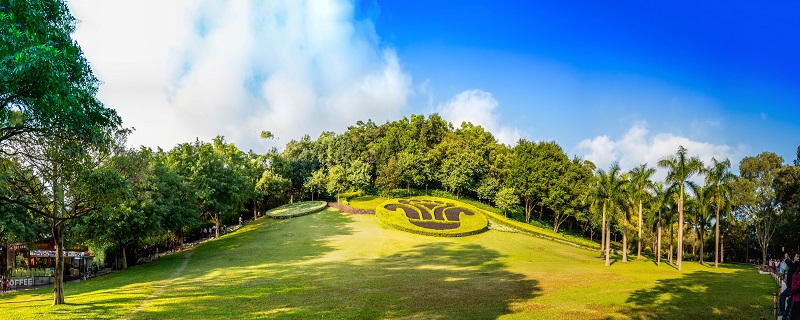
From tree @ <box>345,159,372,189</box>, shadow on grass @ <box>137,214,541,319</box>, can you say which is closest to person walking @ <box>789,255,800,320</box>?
shadow on grass @ <box>137,214,541,319</box>

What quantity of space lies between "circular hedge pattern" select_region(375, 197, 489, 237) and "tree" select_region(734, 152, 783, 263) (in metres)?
30.9

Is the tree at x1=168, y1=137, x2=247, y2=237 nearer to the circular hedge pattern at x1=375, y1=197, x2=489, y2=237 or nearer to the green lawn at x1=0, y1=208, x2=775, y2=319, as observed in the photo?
the green lawn at x1=0, y1=208, x2=775, y2=319

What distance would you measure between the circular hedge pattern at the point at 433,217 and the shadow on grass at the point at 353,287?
7.46 meters

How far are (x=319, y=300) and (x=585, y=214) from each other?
52.2m

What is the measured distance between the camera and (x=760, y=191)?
52.2 metres

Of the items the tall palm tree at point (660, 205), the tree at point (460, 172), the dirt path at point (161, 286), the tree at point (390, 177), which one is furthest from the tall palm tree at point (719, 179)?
the dirt path at point (161, 286)

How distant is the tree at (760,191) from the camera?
170ft

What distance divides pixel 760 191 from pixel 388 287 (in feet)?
167

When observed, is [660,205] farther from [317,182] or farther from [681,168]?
[317,182]

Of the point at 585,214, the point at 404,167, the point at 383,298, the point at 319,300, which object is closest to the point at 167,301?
the point at 319,300

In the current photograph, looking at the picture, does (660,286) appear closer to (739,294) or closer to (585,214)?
(739,294)

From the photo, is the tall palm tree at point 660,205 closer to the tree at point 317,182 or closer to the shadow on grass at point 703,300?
the shadow on grass at point 703,300

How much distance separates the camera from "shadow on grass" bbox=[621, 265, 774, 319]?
Answer: 19.0 m

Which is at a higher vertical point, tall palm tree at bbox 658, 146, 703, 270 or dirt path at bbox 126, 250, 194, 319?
tall palm tree at bbox 658, 146, 703, 270
